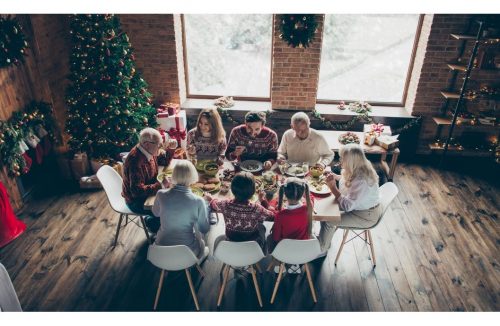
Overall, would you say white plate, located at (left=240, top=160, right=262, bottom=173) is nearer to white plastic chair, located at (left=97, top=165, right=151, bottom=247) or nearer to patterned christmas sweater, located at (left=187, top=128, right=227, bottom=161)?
patterned christmas sweater, located at (left=187, top=128, right=227, bottom=161)

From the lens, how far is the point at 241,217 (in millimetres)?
3234

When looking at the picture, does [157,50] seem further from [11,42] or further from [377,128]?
[377,128]

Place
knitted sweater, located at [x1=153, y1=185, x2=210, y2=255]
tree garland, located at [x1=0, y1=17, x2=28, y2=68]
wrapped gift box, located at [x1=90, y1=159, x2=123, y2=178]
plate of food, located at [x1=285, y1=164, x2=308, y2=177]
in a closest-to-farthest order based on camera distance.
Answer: knitted sweater, located at [x1=153, y1=185, x2=210, y2=255] < plate of food, located at [x1=285, y1=164, x2=308, y2=177] < tree garland, located at [x1=0, y1=17, x2=28, y2=68] < wrapped gift box, located at [x1=90, y1=159, x2=123, y2=178]

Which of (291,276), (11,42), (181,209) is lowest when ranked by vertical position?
(291,276)

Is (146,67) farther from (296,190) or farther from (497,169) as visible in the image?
(497,169)

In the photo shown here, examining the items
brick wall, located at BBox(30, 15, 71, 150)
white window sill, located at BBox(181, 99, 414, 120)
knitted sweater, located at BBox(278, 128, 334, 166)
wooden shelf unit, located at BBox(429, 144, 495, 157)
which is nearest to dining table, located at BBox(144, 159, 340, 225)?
knitted sweater, located at BBox(278, 128, 334, 166)

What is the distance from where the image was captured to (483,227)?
4.73 m

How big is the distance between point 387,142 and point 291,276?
8.42ft

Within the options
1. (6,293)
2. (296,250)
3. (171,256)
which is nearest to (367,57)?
(296,250)

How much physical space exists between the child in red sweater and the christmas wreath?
2.61 m

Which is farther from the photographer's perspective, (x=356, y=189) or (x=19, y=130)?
(x=19, y=130)

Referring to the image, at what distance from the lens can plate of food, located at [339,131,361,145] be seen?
5.63m

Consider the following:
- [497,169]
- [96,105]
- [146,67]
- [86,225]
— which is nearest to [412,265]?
[497,169]

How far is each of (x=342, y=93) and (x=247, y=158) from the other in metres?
2.74
